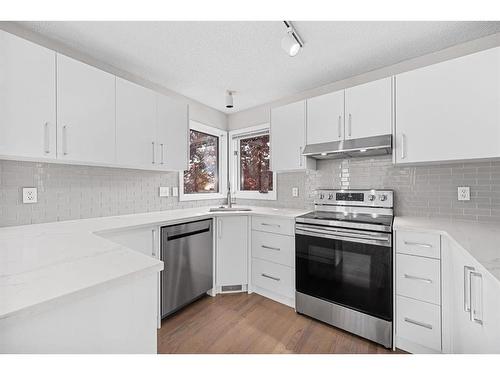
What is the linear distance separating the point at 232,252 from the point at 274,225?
56 centimetres

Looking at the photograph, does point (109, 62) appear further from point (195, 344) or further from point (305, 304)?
point (305, 304)

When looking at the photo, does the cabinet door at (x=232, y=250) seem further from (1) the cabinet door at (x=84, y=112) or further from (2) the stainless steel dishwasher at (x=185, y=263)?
(1) the cabinet door at (x=84, y=112)

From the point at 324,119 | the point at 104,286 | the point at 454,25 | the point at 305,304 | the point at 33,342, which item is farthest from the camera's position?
the point at 324,119

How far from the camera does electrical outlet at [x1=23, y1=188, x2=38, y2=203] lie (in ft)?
5.62

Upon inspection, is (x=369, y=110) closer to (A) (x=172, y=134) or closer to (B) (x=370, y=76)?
(B) (x=370, y=76)

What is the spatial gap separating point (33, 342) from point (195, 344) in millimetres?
1430

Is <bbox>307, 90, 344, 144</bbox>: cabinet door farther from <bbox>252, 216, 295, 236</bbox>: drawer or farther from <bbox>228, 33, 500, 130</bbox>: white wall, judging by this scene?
<bbox>252, 216, 295, 236</bbox>: drawer

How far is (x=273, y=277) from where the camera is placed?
94.9 inches

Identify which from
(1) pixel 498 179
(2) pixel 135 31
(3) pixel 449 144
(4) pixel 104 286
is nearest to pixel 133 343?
(4) pixel 104 286

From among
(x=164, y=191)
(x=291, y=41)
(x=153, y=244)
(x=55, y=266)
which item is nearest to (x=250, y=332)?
(x=153, y=244)

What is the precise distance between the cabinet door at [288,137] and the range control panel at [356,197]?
0.42m

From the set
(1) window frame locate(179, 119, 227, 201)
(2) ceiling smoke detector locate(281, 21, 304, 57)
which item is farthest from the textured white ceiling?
(1) window frame locate(179, 119, 227, 201)

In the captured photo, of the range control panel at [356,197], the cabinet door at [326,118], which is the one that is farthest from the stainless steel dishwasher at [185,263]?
the cabinet door at [326,118]
